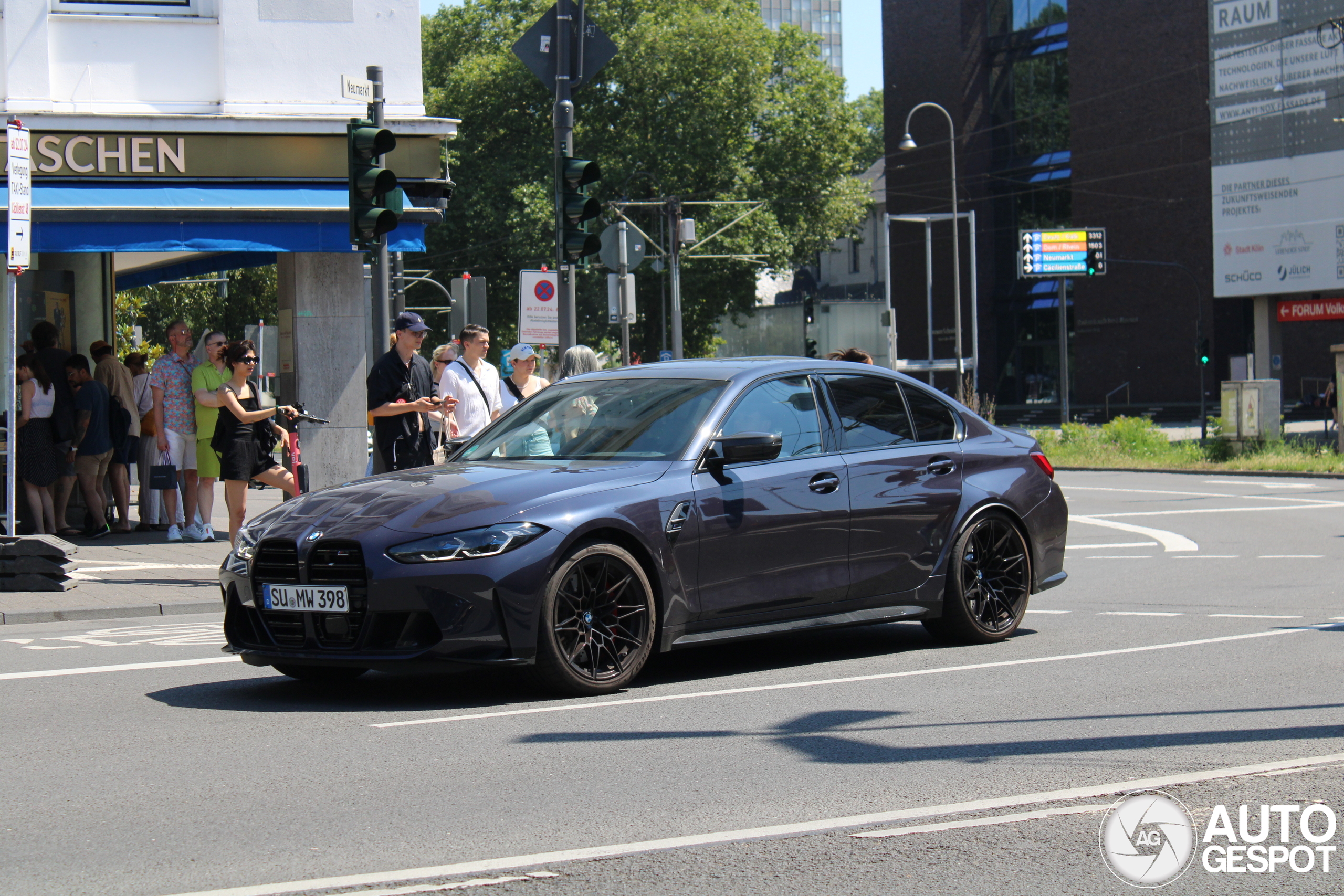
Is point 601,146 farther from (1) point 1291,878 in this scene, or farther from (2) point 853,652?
(1) point 1291,878

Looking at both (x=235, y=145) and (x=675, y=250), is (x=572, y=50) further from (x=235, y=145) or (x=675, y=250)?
(x=675, y=250)

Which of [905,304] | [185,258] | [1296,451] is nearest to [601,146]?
[905,304]

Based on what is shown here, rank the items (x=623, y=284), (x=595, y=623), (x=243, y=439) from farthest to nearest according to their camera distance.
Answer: (x=623, y=284)
(x=243, y=439)
(x=595, y=623)

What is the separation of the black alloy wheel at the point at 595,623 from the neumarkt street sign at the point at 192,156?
9878 mm

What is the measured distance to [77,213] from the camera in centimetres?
1480

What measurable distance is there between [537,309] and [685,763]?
553 inches

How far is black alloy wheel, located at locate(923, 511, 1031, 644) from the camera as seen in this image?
28.3ft

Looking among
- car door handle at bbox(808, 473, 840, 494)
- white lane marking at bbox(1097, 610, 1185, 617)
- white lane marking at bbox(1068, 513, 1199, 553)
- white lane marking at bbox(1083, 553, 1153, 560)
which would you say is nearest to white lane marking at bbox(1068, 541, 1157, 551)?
white lane marking at bbox(1068, 513, 1199, 553)

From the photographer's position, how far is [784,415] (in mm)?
8102

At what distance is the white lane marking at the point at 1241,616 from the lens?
32.1 ft

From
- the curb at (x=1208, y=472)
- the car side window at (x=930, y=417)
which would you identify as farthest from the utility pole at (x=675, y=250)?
the car side window at (x=930, y=417)

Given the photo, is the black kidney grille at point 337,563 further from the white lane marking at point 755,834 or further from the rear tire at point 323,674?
the white lane marking at point 755,834

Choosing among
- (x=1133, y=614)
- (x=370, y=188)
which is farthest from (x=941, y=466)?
(x=370, y=188)

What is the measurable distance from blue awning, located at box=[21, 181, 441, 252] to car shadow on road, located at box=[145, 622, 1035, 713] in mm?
7646
